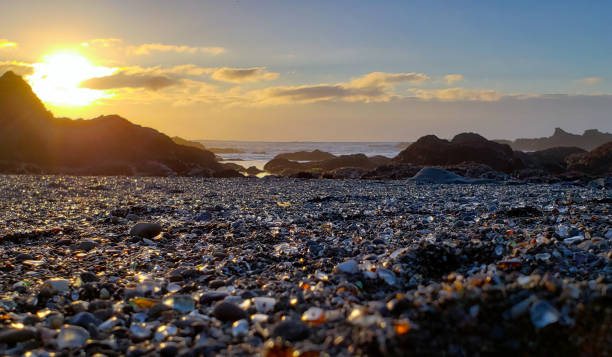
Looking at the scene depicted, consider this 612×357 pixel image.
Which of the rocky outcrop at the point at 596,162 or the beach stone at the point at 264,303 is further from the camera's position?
the rocky outcrop at the point at 596,162

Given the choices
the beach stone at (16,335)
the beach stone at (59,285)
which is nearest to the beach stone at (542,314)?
the beach stone at (16,335)

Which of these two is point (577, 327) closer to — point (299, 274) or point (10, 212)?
point (299, 274)

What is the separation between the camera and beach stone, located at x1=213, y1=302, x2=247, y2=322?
2.93 meters

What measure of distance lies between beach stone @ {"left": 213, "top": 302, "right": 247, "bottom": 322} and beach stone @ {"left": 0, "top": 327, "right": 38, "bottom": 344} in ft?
3.89

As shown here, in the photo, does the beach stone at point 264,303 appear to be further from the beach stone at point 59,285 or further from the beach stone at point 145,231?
the beach stone at point 145,231

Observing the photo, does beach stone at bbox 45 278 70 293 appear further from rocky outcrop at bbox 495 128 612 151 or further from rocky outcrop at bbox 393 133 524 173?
rocky outcrop at bbox 495 128 612 151

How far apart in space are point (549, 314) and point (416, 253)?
1951mm

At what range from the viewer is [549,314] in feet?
7.19

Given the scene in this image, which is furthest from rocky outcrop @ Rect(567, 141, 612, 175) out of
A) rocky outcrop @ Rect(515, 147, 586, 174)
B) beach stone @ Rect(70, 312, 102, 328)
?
beach stone @ Rect(70, 312, 102, 328)

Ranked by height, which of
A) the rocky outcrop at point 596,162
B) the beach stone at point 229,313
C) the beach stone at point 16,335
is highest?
the rocky outcrop at point 596,162

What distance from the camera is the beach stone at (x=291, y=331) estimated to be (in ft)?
7.77

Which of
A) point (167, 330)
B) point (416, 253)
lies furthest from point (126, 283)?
point (416, 253)

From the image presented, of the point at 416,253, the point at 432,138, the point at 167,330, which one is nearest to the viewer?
the point at 167,330

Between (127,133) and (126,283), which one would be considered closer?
(126,283)
